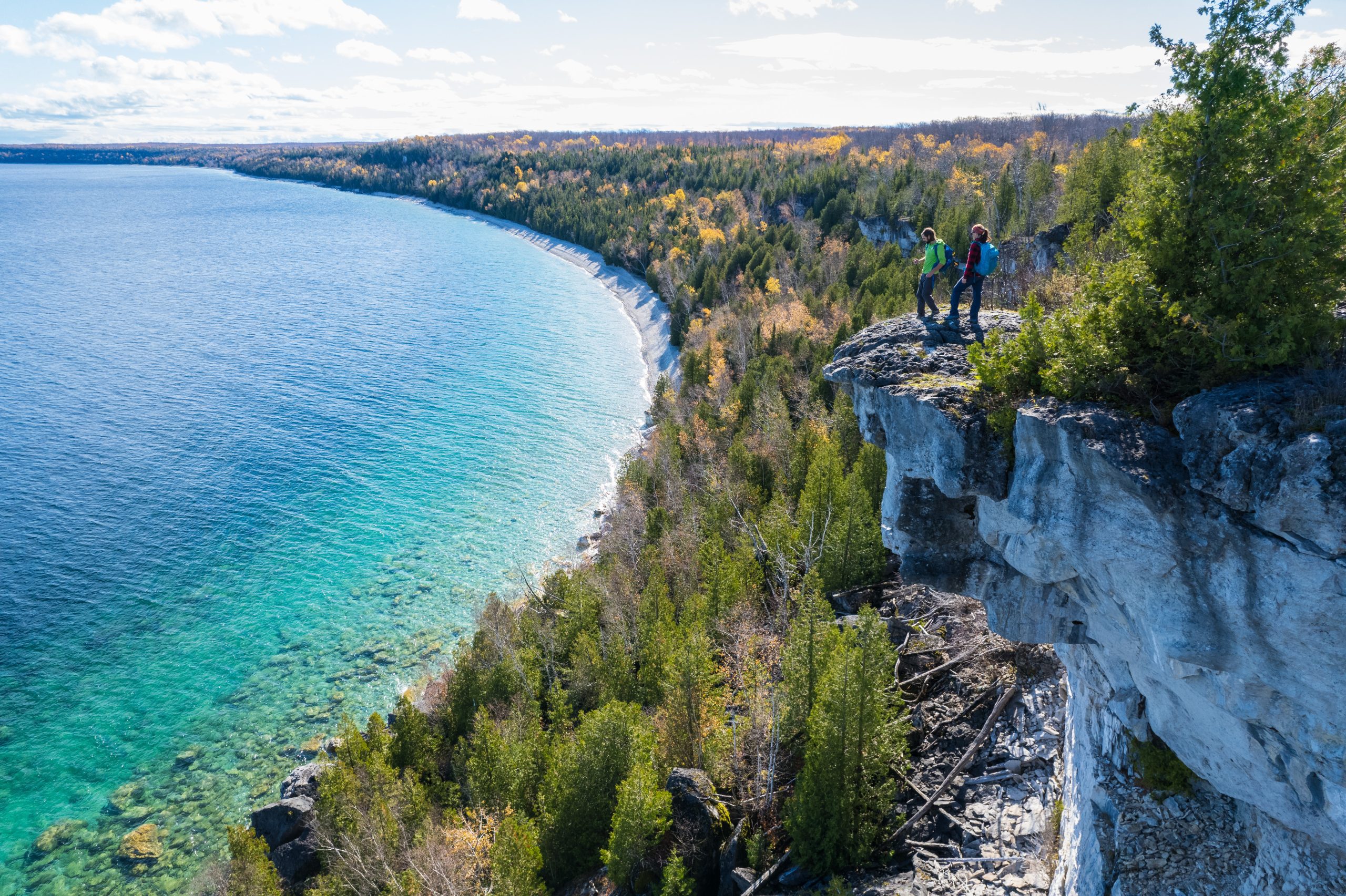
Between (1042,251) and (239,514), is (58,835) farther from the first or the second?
(1042,251)

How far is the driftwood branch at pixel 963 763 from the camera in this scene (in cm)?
2128

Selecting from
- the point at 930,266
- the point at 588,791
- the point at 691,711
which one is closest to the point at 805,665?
the point at 691,711

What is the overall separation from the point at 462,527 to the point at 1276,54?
50.3 meters

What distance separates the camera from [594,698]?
33812 mm

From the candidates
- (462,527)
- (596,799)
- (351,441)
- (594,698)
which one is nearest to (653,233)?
(351,441)

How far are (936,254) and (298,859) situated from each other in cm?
3163

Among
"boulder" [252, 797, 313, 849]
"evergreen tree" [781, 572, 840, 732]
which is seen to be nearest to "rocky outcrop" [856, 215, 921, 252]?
"evergreen tree" [781, 572, 840, 732]

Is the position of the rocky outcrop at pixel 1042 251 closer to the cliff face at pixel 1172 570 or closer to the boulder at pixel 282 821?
the cliff face at pixel 1172 570

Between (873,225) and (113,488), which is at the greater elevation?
(873,225)

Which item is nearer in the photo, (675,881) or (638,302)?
(675,881)

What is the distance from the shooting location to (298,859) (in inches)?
1096

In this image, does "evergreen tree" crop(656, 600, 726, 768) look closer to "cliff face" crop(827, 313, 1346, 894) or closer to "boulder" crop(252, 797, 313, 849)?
"cliff face" crop(827, 313, 1346, 894)

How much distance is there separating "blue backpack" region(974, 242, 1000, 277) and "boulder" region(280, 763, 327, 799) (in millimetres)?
31688

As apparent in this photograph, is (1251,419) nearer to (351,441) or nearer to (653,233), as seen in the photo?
(351,441)
